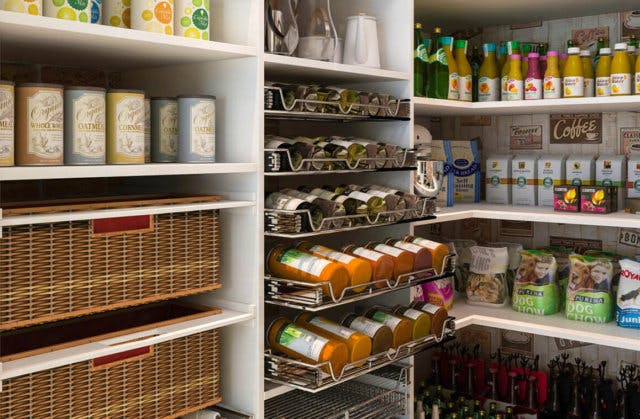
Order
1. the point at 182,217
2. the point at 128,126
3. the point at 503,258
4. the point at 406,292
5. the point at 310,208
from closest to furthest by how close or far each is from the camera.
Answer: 1. the point at 128,126
2. the point at 182,217
3. the point at 310,208
4. the point at 406,292
5. the point at 503,258

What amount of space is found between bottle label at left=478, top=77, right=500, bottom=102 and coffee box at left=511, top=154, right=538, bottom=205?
313mm

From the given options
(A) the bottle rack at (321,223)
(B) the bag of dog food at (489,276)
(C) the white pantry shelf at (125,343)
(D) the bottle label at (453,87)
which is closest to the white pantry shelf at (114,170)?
(A) the bottle rack at (321,223)

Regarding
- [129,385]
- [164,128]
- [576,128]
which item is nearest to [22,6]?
[164,128]

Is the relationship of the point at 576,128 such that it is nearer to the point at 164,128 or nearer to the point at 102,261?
the point at 164,128

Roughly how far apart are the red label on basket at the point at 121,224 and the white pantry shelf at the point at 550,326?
58.6 inches

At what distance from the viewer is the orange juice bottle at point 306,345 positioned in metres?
2.04

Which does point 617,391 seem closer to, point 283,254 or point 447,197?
point 447,197

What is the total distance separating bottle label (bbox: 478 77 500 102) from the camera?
Result: 10.5 feet

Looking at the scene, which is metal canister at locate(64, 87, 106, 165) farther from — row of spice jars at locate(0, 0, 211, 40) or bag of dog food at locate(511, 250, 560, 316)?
bag of dog food at locate(511, 250, 560, 316)

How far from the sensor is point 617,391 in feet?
10.4

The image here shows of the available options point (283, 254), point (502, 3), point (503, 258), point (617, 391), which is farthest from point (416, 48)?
point (617, 391)

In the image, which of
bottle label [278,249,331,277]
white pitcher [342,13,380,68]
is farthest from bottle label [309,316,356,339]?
white pitcher [342,13,380,68]

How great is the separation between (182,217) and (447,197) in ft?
5.13

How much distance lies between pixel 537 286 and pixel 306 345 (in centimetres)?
134
